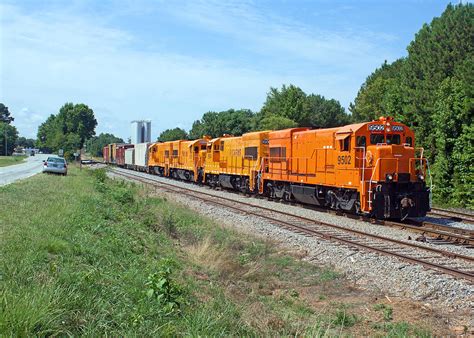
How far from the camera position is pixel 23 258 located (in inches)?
273

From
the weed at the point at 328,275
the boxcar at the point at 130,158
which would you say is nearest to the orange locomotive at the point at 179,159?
the boxcar at the point at 130,158

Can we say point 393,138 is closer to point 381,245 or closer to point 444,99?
point 381,245

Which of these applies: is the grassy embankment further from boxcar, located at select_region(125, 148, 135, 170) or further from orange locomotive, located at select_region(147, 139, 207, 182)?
boxcar, located at select_region(125, 148, 135, 170)

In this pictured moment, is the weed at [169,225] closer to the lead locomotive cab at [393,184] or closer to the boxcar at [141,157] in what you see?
the lead locomotive cab at [393,184]

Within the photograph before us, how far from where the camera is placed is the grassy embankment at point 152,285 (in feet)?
17.4

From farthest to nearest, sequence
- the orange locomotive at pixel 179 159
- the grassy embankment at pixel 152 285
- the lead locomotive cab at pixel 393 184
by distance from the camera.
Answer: the orange locomotive at pixel 179 159 → the lead locomotive cab at pixel 393 184 → the grassy embankment at pixel 152 285

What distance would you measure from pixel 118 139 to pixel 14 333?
15484cm

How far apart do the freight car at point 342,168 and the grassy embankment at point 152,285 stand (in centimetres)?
554

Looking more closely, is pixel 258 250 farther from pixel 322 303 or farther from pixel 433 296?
pixel 433 296

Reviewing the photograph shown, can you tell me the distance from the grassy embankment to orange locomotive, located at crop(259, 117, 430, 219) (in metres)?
5.45

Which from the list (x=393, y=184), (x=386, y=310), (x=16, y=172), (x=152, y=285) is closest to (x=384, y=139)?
(x=393, y=184)

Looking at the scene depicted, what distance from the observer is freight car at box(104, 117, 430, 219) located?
A: 667 inches

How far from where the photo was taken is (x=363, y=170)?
17.2 meters

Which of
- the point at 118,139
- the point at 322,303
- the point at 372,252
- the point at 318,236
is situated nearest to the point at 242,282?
the point at 322,303
